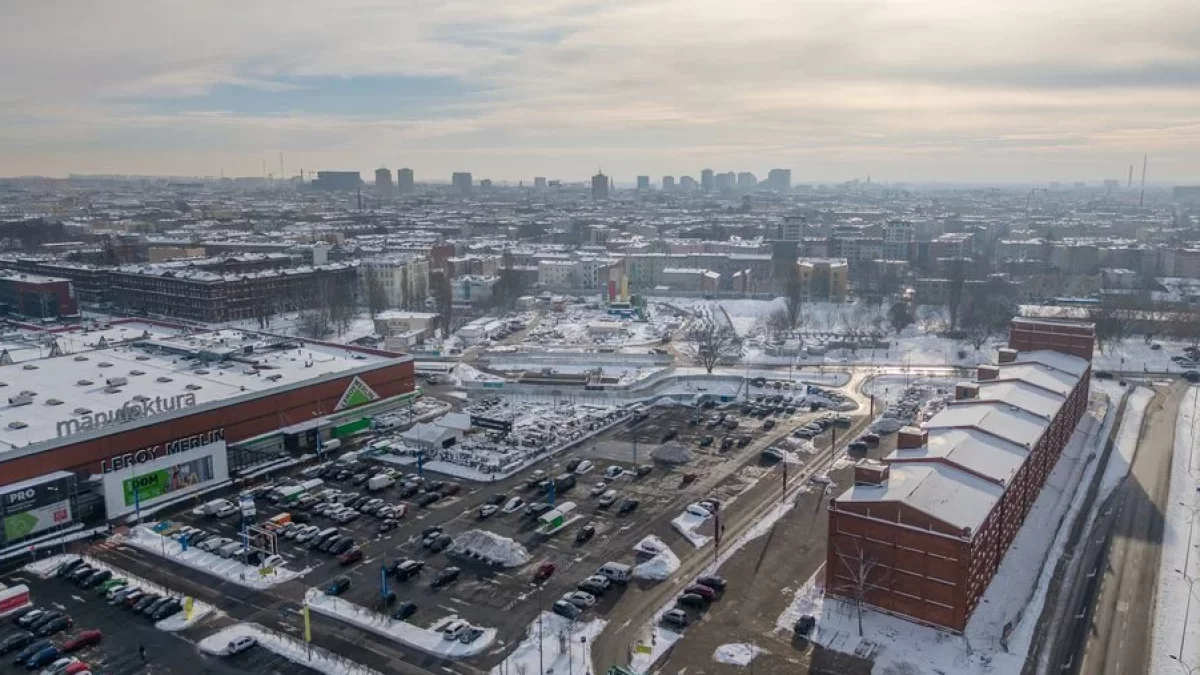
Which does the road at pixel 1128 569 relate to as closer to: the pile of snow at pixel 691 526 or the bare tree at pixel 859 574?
the bare tree at pixel 859 574

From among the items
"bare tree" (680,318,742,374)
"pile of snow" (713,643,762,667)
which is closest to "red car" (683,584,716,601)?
"pile of snow" (713,643,762,667)

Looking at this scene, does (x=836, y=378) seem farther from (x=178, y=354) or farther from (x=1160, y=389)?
(x=178, y=354)

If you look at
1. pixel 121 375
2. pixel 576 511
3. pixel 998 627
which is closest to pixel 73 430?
pixel 121 375

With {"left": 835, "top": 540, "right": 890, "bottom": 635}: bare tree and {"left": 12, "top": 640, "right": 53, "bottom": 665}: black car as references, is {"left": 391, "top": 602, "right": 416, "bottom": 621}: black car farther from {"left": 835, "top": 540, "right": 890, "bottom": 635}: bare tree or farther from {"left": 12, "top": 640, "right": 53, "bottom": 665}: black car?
{"left": 835, "top": 540, "right": 890, "bottom": 635}: bare tree

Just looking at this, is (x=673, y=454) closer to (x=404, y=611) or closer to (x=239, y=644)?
(x=404, y=611)

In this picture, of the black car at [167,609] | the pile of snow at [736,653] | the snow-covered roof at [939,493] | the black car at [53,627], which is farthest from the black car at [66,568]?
the snow-covered roof at [939,493]
